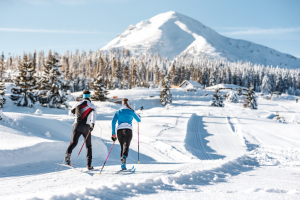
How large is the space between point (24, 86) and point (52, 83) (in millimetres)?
3599

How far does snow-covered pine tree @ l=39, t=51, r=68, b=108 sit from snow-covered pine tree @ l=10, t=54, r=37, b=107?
63.2 inches

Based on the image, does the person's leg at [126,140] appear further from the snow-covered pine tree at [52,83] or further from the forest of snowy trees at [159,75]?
the forest of snowy trees at [159,75]

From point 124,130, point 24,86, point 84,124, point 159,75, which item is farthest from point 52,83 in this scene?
point 159,75

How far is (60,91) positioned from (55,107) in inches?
99.8

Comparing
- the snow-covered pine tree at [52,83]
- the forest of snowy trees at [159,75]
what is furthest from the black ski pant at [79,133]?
the forest of snowy trees at [159,75]

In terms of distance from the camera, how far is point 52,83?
30.8 meters

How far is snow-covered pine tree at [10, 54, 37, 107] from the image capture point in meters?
28.8

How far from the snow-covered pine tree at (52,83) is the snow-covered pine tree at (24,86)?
5.26ft

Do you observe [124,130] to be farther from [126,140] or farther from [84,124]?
[84,124]

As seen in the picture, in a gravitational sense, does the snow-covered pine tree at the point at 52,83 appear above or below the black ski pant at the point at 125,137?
above

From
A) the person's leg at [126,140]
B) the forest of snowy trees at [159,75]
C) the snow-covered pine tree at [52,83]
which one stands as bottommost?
the person's leg at [126,140]

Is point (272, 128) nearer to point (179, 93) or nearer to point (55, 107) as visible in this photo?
point (55, 107)

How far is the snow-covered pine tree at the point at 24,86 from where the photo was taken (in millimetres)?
28844

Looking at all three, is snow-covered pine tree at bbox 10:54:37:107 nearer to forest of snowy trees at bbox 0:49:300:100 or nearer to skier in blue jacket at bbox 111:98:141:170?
skier in blue jacket at bbox 111:98:141:170
